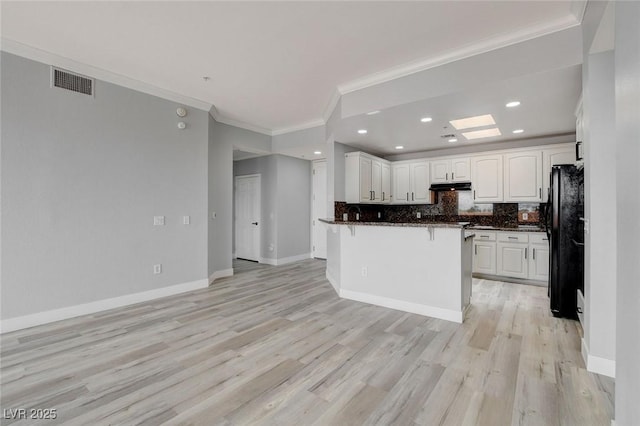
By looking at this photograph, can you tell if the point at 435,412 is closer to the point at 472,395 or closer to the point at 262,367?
the point at 472,395

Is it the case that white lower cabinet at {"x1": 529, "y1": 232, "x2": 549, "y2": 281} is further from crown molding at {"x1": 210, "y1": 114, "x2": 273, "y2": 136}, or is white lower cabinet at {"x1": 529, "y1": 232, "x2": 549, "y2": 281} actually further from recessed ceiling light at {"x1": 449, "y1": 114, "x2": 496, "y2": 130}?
crown molding at {"x1": 210, "y1": 114, "x2": 273, "y2": 136}

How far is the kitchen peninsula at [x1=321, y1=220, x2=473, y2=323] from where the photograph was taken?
128 inches

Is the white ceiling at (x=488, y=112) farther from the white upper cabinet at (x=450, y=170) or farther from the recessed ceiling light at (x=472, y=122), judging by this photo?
the white upper cabinet at (x=450, y=170)

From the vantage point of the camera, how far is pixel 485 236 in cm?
516

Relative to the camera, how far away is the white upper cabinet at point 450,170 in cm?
557

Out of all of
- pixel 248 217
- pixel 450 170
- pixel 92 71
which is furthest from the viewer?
pixel 248 217

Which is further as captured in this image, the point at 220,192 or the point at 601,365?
the point at 220,192

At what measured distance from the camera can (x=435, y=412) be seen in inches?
70.3

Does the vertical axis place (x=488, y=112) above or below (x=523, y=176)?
above

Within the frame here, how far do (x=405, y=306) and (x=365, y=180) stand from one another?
8.53 feet

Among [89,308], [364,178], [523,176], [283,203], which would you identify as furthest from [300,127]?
[89,308]

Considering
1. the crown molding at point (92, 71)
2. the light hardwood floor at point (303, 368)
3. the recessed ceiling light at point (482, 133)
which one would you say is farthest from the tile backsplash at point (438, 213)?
the crown molding at point (92, 71)

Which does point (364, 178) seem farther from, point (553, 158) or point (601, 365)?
point (601, 365)

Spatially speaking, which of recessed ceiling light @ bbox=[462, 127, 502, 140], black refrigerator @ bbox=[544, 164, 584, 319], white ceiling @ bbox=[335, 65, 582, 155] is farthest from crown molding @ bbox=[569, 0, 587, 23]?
recessed ceiling light @ bbox=[462, 127, 502, 140]
